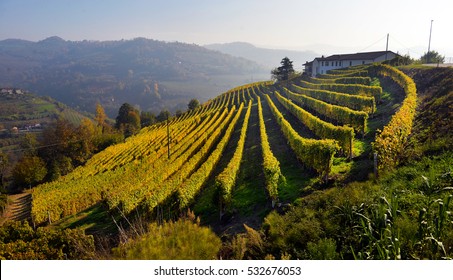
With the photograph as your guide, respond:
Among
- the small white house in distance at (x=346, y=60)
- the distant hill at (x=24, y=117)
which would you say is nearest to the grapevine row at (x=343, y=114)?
the small white house in distance at (x=346, y=60)

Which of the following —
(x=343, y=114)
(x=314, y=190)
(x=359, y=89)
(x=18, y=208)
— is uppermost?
(x=359, y=89)

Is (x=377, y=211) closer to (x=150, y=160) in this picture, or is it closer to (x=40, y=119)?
(x=150, y=160)

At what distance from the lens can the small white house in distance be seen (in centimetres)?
7275

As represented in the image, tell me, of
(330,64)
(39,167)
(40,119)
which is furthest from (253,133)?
(40,119)

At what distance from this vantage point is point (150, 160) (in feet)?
117

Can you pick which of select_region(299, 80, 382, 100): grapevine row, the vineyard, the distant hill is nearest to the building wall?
select_region(299, 80, 382, 100): grapevine row

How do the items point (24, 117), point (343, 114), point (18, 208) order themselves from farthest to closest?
point (24, 117), point (18, 208), point (343, 114)

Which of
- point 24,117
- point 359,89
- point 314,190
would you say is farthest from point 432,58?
point 24,117

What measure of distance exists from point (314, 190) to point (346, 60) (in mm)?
69669

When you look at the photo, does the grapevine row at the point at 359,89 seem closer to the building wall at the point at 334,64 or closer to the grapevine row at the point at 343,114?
the grapevine row at the point at 343,114

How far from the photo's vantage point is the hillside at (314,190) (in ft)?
28.2

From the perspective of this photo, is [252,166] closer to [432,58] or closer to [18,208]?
[18,208]

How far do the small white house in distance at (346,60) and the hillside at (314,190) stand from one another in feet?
106

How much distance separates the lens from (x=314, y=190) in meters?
17.7
